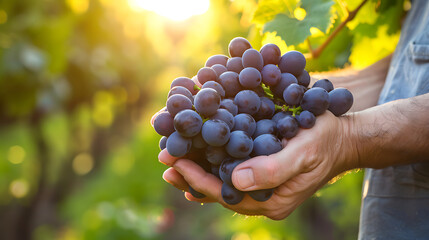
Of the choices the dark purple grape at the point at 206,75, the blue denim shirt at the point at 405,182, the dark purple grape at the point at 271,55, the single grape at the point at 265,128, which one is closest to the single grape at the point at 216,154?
the single grape at the point at 265,128

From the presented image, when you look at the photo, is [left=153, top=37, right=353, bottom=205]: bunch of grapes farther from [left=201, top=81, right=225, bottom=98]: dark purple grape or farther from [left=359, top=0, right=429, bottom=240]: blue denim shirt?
[left=359, top=0, right=429, bottom=240]: blue denim shirt

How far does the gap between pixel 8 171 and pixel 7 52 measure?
6.91 metres

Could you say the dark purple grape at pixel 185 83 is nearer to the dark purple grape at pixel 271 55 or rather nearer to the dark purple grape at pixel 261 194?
the dark purple grape at pixel 271 55

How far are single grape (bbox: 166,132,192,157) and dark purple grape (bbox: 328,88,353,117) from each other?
435 mm

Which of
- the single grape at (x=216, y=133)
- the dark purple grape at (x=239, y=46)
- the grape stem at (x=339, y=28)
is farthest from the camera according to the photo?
the grape stem at (x=339, y=28)

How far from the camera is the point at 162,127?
110 centimetres

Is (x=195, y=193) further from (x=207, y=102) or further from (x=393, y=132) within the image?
(x=393, y=132)

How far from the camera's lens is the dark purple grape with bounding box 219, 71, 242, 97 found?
1.15 metres

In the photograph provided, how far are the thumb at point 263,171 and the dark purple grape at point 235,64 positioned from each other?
1.00ft

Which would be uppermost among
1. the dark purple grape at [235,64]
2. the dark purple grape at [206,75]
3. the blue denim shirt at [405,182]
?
the dark purple grape at [235,64]

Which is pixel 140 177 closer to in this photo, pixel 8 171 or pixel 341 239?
pixel 8 171

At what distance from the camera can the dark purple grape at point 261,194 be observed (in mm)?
1084

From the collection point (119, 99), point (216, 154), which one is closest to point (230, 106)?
point (216, 154)

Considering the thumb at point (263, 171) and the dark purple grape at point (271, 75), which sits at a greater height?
the dark purple grape at point (271, 75)
